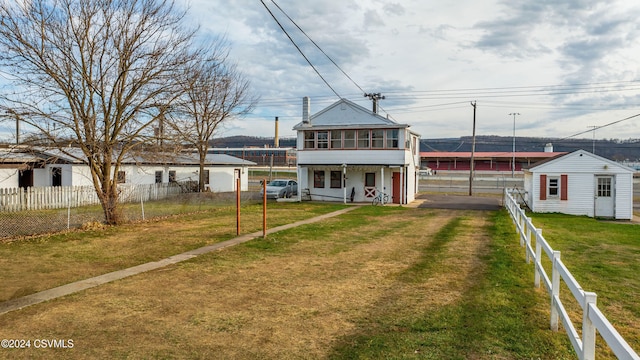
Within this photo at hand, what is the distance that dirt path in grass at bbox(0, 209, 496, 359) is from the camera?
5.48m

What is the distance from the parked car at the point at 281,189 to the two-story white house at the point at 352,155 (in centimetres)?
205

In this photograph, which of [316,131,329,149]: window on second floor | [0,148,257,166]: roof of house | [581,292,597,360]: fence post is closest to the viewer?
[581,292,597,360]: fence post

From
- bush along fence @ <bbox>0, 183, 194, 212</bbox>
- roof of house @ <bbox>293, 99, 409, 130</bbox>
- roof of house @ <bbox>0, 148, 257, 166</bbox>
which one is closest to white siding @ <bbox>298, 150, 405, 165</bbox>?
roof of house @ <bbox>293, 99, 409, 130</bbox>

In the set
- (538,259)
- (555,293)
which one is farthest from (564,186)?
(555,293)

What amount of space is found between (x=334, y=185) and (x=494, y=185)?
30509mm

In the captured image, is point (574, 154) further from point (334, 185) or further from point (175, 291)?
point (175, 291)

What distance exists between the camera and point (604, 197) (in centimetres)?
2527

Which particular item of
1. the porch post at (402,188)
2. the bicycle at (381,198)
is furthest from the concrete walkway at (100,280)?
the porch post at (402,188)

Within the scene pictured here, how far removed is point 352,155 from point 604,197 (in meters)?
15.0

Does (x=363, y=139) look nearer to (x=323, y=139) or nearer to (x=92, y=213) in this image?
(x=323, y=139)

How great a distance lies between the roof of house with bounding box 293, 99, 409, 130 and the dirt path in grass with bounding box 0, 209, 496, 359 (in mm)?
18111

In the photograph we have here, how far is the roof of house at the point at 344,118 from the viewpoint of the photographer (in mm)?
29422

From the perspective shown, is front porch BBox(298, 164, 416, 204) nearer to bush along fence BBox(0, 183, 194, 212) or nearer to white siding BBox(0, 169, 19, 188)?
bush along fence BBox(0, 183, 194, 212)

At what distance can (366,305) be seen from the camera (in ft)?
23.1
